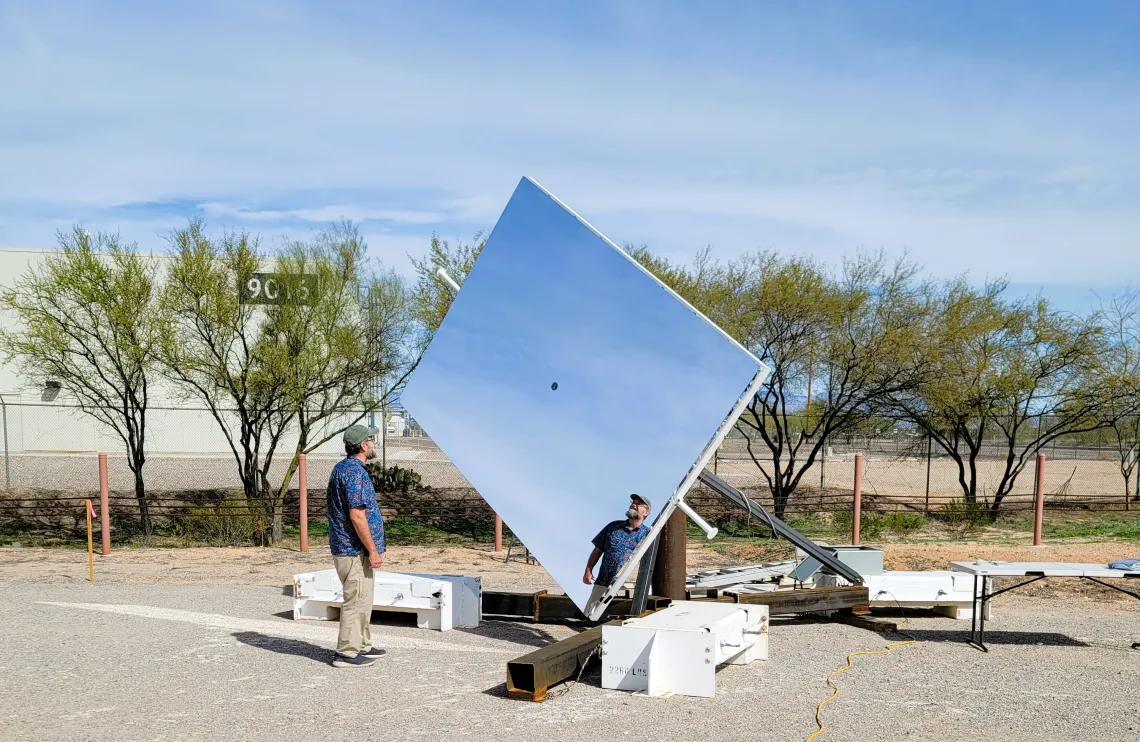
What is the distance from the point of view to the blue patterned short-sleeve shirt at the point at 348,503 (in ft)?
23.5

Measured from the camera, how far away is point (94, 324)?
17.2 meters

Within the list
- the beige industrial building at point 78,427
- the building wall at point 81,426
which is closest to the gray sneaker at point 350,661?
the beige industrial building at point 78,427

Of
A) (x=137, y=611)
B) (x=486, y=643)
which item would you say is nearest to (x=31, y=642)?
(x=137, y=611)

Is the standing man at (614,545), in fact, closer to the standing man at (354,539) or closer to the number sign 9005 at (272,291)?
the standing man at (354,539)

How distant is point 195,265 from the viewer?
17.5m

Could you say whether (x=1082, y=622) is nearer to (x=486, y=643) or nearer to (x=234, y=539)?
(x=486, y=643)

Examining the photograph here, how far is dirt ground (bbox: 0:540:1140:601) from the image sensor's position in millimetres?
12172

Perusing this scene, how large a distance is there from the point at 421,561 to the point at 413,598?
5000 millimetres

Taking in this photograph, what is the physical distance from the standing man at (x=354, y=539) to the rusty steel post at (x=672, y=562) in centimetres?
253

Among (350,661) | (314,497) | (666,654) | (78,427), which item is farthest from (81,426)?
(666,654)

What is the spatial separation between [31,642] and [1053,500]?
69.2 ft

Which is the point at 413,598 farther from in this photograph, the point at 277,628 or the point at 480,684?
the point at 480,684

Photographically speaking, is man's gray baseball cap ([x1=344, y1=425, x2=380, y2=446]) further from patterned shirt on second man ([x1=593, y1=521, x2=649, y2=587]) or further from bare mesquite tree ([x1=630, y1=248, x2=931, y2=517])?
bare mesquite tree ([x1=630, y1=248, x2=931, y2=517])

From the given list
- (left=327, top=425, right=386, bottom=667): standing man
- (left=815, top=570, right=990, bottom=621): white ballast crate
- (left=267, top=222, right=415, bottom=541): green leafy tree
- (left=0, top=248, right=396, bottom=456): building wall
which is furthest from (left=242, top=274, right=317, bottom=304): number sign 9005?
(left=815, top=570, right=990, bottom=621): white ballast crate
